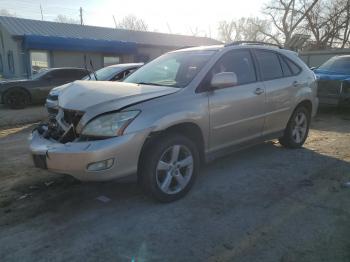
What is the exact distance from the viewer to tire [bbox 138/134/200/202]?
3.76m

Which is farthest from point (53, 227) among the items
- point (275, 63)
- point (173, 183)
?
point (275, 63)

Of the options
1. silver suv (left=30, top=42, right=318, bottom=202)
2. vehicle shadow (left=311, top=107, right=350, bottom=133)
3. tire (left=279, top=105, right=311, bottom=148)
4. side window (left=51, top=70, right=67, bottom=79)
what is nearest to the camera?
silver suv (left=30, top=42, right=318, bottom=202)

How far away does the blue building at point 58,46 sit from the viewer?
21766mm

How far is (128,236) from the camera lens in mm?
3328

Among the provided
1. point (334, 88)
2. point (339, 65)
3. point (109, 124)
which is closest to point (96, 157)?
point (109, 124)

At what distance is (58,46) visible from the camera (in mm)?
22172

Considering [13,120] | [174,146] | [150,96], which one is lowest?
[13,120]

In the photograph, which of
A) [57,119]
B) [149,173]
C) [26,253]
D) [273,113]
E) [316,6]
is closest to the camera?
[26,253]

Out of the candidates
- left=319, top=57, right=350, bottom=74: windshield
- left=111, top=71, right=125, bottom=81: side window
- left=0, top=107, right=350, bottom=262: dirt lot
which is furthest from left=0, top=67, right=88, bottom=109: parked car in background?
left=319, top=57, right=350, bottom=74: windshield

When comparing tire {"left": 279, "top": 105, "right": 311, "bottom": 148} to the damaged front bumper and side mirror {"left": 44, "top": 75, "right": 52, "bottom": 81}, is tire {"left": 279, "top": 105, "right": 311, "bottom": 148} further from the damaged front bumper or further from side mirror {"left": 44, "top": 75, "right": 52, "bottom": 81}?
side mirror {"left": 44, "top": 75, "right": 52, "bottom": 81}

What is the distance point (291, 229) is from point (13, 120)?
9.09 m

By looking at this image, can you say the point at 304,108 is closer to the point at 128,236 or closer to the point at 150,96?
the point at 150,96

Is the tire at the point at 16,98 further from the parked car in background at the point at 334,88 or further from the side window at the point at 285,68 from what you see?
the side window at the point at 285,68

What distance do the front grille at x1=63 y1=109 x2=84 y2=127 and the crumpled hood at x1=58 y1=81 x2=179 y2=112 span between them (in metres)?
0.04
